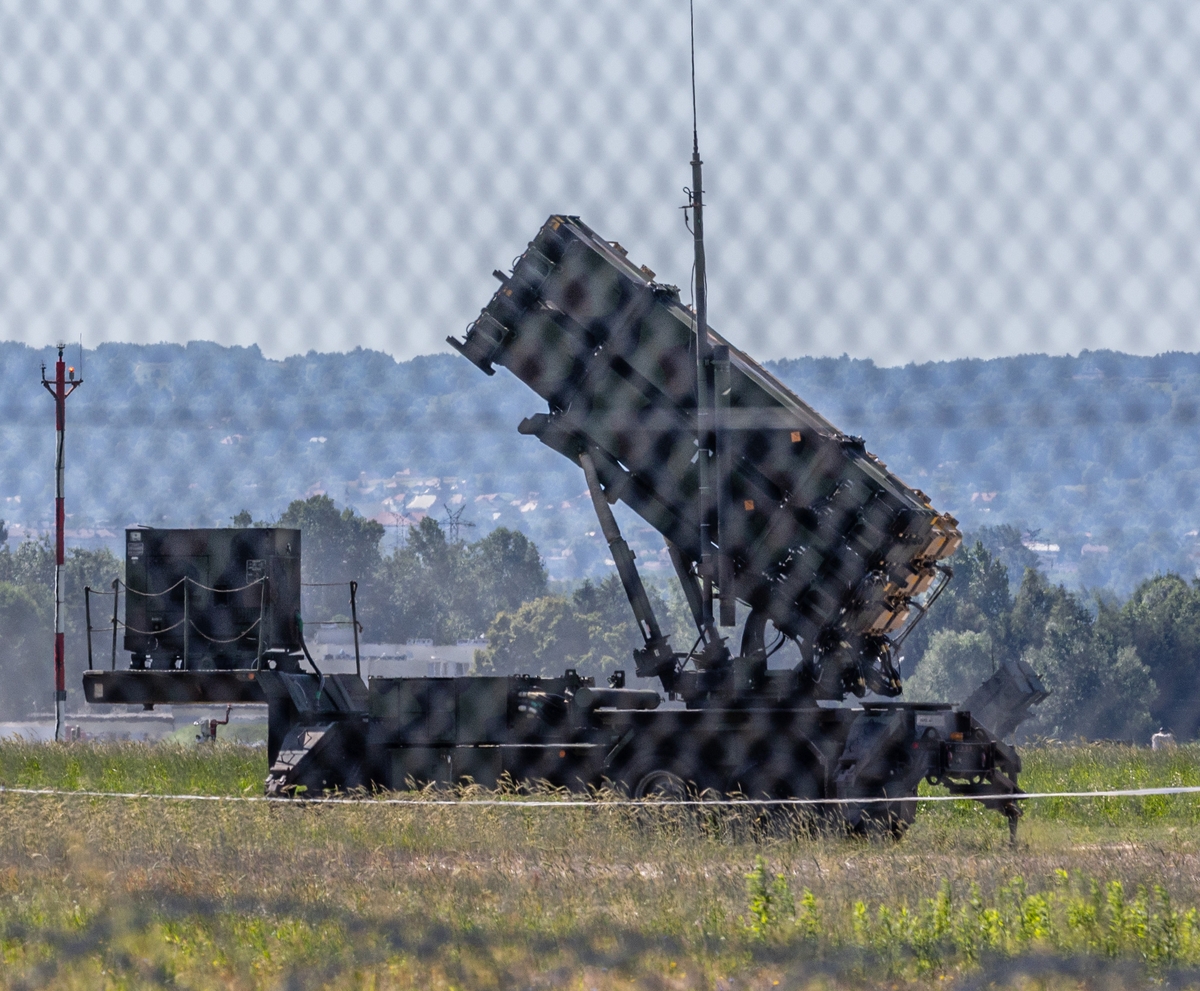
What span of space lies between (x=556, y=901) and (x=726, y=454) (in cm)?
512

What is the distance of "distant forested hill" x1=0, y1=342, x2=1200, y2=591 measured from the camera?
15.9ft

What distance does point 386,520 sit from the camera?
608cm

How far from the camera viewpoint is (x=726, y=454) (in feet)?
40.7

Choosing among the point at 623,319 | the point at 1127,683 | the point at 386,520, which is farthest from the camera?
the point at 1127,683

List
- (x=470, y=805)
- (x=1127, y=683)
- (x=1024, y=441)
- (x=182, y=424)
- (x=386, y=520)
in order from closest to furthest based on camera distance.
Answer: (x=1024, y=441) → (x=182, y=424) → (x=386, y=520) → (x=470, y=805) → (x=1127, y=683)

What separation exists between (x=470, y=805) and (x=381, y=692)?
84.3 inches

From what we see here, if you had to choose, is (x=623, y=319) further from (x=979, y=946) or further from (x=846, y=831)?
(x=979, y=946)

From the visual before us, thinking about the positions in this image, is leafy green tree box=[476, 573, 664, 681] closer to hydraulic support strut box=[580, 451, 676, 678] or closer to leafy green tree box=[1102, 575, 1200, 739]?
leafy green tree box=[1102, 575, 1200, 739]

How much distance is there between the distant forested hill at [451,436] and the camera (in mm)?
4848

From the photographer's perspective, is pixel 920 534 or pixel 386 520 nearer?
pixel 386 520

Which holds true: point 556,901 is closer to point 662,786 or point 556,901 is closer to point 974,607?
point 662,786

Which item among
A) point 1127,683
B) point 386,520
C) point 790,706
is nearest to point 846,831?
point 790,706

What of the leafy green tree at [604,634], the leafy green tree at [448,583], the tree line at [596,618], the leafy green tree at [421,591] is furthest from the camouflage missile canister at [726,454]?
the leafy green tree at [604,634]

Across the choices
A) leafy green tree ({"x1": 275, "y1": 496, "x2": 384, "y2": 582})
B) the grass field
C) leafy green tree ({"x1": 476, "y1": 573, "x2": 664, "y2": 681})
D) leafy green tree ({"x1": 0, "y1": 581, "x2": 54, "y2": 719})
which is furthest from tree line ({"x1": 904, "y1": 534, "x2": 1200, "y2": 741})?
leafy green tree ({"x1": 0, "y1": 581, "x2": 54, "y2": 719})
